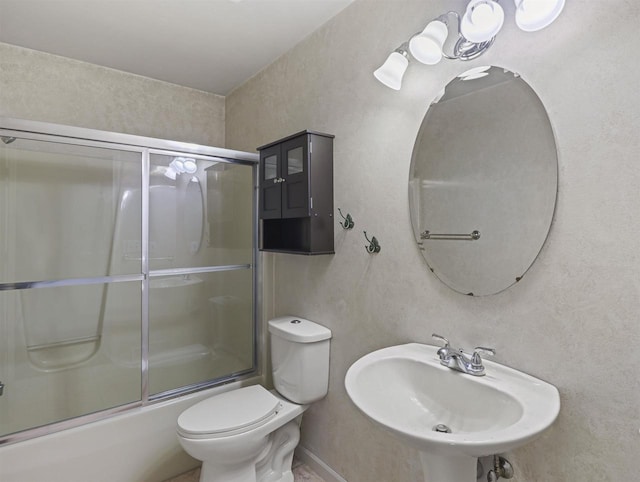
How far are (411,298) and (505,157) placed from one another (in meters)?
0.64

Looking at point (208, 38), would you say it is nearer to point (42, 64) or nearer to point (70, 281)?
point (42, 64)

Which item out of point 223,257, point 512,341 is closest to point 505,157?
point 512,341

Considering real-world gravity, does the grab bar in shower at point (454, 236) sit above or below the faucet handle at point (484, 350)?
above

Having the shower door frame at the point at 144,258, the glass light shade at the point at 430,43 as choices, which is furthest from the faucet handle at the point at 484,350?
the shower door frame at the point at 144,258

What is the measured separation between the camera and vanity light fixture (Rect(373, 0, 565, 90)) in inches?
39.7

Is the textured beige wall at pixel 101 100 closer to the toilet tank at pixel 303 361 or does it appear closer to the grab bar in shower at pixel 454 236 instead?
the toilet tank at pixel 303 361

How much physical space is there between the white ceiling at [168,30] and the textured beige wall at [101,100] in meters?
0.09

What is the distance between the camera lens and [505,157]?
1167 mm

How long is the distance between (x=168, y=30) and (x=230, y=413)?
81.2 inches

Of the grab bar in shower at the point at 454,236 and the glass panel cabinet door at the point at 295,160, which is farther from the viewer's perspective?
the glass panel cabinet door at the point at 295,160

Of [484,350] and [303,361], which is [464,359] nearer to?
[484,350]

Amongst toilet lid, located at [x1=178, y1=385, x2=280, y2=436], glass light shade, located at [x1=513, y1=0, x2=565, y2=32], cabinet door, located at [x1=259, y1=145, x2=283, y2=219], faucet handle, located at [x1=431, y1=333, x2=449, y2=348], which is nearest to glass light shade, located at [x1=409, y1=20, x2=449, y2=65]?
glass light shade, located at [x1=513, y1=0, x2=565, y2=32]

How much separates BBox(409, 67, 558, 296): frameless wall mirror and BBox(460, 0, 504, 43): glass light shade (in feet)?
0.42

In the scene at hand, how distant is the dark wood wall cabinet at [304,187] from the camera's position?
69.1 inches
